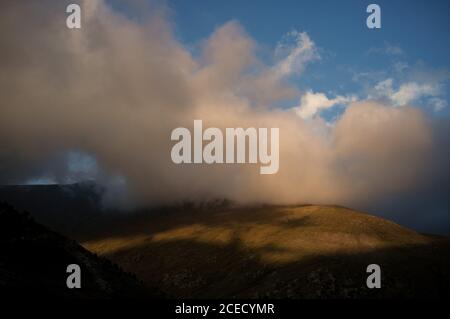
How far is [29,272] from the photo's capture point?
4212 cm

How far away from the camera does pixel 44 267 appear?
1809 inches

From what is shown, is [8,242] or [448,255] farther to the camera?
[448,255]

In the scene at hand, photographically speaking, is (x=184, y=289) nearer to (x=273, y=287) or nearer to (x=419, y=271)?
(x=273, y=287)

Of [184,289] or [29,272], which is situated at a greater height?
[29,272]

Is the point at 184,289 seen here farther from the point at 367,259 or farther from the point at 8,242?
the point at 8,242

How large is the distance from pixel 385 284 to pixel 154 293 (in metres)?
109

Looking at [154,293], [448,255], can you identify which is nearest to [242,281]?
[448,255]

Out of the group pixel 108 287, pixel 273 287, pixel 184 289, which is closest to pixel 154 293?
pixel 108 287

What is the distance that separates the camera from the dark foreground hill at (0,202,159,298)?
37.8m

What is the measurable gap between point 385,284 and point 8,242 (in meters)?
125

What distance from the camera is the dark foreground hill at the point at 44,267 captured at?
124 ft
